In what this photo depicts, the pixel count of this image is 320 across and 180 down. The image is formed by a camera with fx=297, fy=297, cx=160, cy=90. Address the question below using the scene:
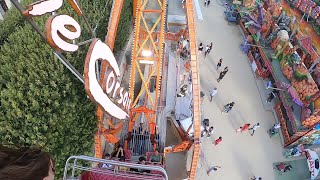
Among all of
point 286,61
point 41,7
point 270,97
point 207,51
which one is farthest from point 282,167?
point 41,7

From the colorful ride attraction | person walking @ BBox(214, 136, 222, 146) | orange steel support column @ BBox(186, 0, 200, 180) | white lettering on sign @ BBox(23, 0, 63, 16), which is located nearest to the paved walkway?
person walking @ BBox(214, 136, 222, 146)

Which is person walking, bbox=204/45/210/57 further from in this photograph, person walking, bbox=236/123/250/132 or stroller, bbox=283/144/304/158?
stroller, bbox=283/144/304/158

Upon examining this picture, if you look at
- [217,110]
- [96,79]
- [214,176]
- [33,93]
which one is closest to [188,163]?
[214,176]

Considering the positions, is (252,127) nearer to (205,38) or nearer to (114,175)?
(205,38)

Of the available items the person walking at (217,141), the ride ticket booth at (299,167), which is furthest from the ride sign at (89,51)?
the ride ticket booth at (299,167)

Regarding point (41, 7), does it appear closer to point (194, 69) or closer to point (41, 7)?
point (41, 7)

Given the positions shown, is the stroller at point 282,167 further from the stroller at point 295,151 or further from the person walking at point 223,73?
the person walking at point 223,73
